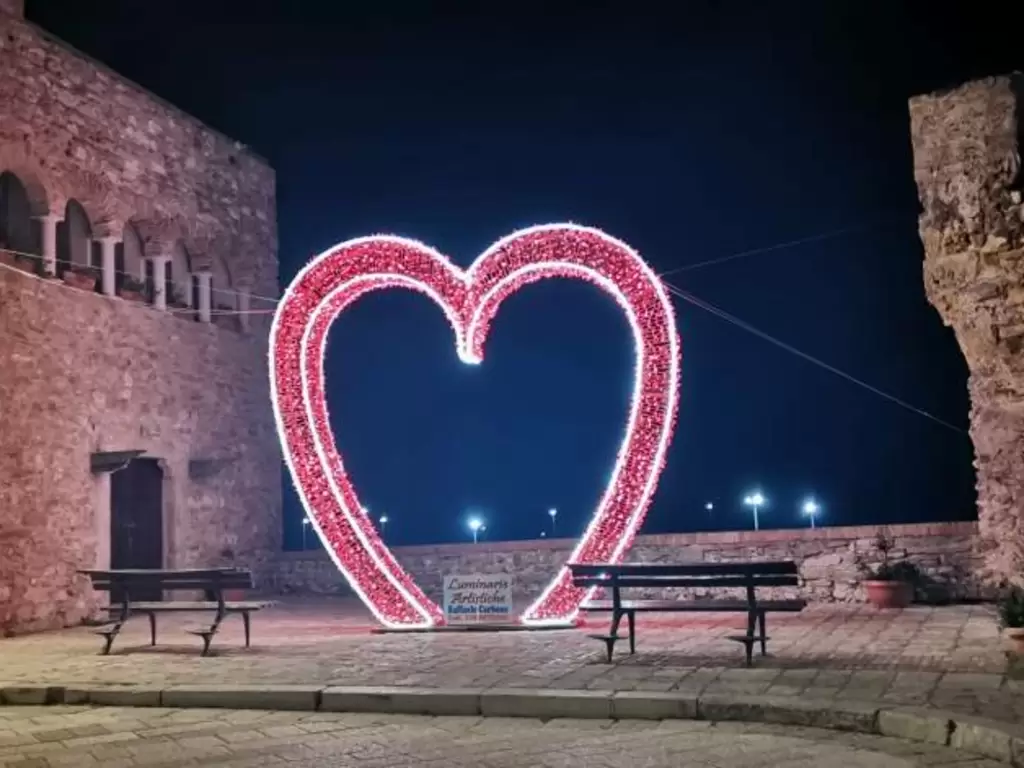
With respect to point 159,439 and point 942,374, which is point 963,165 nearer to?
point 159,439

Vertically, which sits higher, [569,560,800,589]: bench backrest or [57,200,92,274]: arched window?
[57,200,92,274]: arched window

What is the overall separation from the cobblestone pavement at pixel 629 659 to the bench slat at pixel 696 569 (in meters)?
0.64

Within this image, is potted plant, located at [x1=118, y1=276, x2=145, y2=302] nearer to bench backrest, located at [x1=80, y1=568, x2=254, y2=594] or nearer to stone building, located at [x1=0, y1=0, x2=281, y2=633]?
stone building, located at [x1=0, y1=0, x2=281, y2=633]

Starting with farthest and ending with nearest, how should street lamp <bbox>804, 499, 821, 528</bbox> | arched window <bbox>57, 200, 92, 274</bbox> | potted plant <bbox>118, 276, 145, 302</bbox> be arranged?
street lamp <bbox>804, 499, 821, 528</bbox> < potted plant <bbox>118, 276, 145, 302</bbox> < arched window <bbox>57, 200, 92, 274</bbox>

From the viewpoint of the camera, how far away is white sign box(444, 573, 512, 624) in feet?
37.6

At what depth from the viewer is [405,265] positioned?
1162 cm

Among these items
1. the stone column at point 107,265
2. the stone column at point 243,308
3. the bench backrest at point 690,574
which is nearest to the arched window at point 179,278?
the stone column at point 243,308

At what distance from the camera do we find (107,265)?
15219mm

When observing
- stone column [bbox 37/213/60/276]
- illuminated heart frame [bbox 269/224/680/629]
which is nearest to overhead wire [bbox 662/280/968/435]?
illuminated heart frame [bbox 269/224/680/629]

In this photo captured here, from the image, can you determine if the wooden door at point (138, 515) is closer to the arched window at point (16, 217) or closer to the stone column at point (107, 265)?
the stone column at point (107, 265)

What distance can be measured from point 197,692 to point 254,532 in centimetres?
1048

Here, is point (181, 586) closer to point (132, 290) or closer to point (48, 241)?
point (48, 241)

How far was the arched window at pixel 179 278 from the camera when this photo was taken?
55.4 feet

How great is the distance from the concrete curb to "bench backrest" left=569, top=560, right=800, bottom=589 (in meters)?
1.96
